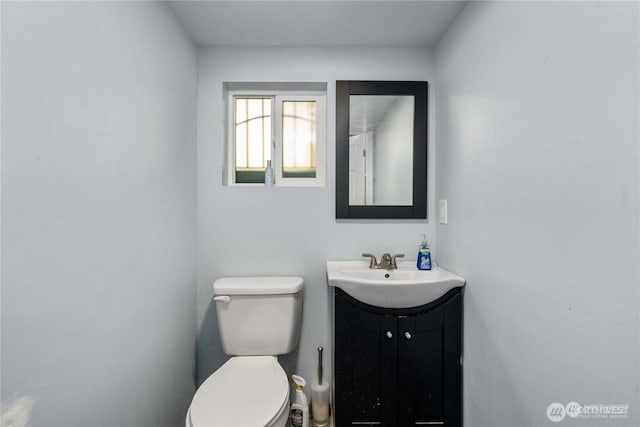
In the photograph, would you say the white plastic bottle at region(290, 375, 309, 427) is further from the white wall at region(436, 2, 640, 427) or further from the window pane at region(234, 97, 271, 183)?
the window pane at region(234, 97, 271, 183)

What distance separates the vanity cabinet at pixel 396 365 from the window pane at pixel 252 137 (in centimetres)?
96

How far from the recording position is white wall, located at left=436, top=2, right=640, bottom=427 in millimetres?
638

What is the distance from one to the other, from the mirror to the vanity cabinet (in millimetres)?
591

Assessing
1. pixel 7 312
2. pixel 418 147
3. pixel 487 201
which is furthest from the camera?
pixel 418 147

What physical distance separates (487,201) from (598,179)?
0.44m

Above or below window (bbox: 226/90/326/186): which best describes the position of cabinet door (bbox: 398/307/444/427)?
below

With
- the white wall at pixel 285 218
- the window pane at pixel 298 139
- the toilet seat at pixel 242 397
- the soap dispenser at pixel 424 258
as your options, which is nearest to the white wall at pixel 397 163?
the white wall at pixel 285 218

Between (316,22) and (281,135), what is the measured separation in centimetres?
63

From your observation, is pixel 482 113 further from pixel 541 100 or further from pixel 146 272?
pixel 146 272

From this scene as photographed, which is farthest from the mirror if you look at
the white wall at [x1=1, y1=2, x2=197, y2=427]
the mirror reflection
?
the white wall at [x1=1, y1=2, x2=197, y2=427]

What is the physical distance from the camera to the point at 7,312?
2.09 ft

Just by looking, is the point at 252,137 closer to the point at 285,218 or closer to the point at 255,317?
the point at 285,218

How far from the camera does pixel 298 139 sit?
176cm

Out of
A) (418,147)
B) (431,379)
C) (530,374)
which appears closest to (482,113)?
(418,147)
